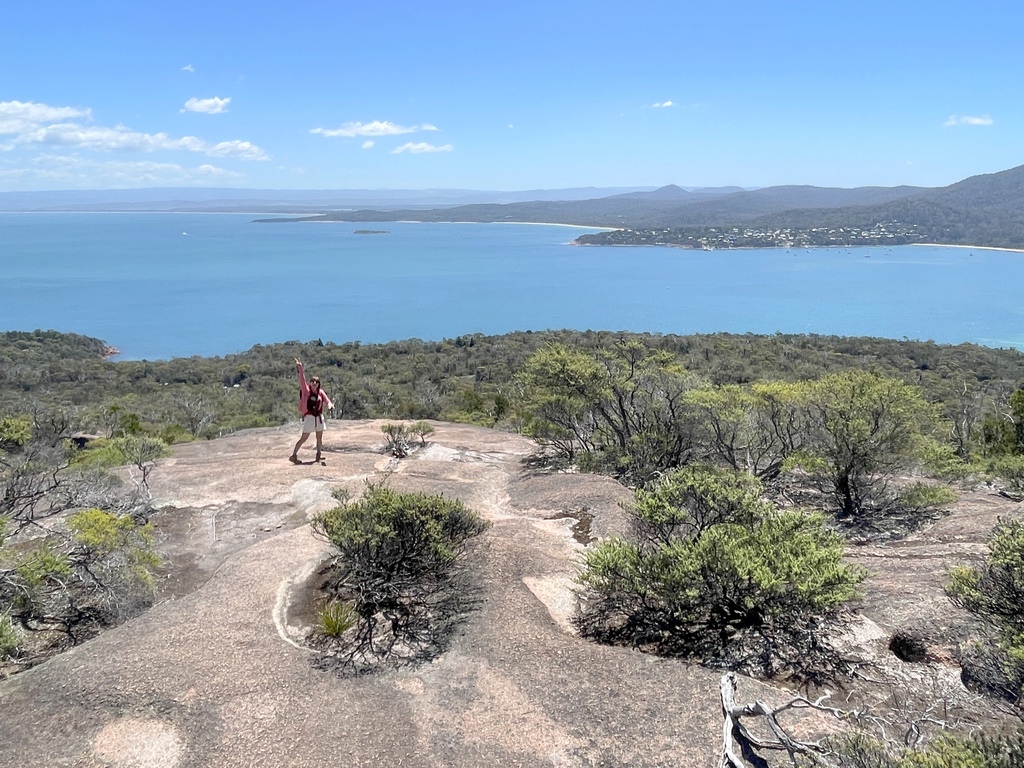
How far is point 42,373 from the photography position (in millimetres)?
49250

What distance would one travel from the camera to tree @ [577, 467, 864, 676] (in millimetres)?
Answer: 6637

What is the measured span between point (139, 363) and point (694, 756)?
5817 centimetres

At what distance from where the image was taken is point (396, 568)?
782 cm

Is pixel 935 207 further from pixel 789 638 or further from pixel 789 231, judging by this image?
pixel 789 638

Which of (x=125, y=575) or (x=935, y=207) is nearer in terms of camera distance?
(x=125, y=575)

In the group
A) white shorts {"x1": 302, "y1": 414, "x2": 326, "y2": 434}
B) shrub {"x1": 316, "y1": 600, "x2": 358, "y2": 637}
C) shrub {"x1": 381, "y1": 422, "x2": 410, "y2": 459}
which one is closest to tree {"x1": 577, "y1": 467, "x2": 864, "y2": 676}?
shrub {"x1": 316, "y1": 600, "x2": 358, "y2": 637}

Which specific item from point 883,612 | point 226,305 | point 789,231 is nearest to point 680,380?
point 883,612

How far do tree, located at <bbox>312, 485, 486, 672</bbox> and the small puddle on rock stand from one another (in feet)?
8.07

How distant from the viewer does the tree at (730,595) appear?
664cm

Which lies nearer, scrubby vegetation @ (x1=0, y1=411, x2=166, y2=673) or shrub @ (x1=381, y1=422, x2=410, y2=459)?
scrubby vegetation @ (x1=0, y1=411, x2=166, y2=673)

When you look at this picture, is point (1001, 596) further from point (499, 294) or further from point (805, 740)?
point (499, 294)

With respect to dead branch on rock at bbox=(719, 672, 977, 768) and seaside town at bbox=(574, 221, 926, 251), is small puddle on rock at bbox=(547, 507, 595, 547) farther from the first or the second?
seaside town at bbox=(574, 221, 926, 251)

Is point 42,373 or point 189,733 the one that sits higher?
point 189,733

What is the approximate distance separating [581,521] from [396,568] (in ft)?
12.7
